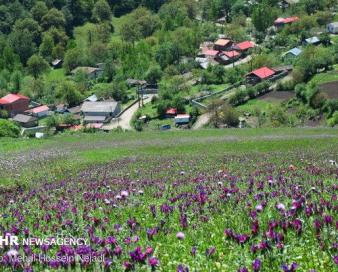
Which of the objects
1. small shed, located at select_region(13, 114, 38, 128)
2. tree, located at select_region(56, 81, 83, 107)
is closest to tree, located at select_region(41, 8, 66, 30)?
tree, located at select_region(56, 81, 83, 107)

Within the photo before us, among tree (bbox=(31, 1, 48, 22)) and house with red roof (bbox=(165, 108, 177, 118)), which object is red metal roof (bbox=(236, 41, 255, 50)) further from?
tree (bbox=(31, 1, 48, 22))

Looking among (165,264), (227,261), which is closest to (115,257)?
(165,264)

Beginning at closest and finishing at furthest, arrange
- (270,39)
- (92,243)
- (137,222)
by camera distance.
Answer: (92,243), (137,222), (270,39)

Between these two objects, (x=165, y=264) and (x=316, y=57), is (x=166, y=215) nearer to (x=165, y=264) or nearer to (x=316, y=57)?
(x=165, y=264)

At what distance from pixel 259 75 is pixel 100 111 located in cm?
3177

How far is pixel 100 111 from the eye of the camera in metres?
97.8

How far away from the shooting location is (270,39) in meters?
134

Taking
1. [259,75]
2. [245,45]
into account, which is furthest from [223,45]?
[259,75]

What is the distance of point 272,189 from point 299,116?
67.2 m

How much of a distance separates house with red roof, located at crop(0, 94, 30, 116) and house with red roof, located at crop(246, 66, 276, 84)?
46164 millimetres

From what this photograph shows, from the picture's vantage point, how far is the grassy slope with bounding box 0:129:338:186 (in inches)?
1197

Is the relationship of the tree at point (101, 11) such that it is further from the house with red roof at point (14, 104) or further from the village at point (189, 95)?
the house with red roof at point (14, 104)

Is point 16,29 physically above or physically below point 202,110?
above

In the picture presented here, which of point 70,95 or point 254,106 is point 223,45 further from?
point 254,106
